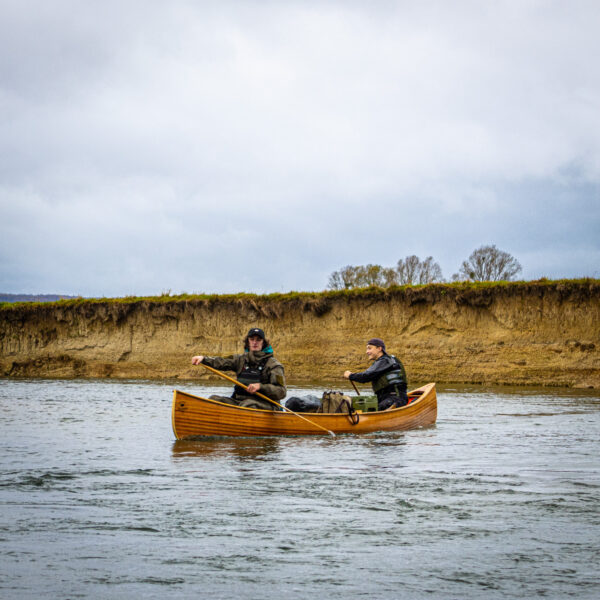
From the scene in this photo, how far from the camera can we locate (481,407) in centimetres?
1877

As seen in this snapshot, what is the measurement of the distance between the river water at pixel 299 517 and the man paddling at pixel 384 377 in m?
1.27

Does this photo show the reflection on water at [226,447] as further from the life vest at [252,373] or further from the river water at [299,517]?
the life vest at [252,373]

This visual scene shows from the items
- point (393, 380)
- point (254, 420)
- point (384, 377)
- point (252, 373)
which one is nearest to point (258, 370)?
point (252, 373)

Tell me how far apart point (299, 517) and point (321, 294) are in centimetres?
2658

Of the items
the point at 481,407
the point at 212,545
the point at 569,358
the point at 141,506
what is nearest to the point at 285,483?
the point at 141,506

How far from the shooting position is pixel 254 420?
12039mm

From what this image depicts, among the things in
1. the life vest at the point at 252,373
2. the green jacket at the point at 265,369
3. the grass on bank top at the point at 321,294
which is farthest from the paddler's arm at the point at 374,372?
the grass on bank top at the point at 321,294

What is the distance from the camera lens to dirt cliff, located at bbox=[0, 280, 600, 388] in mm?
28016

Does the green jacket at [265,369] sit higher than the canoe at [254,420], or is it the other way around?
the green jacket at [265,369]

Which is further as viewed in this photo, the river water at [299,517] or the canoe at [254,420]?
the canoe at [254,420]

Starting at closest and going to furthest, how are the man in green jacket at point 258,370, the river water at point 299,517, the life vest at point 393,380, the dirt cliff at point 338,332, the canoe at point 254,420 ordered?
1. the river water at point 299,517
2. the canoe at point 254,420
3. the man in green jacket at point 258,370
4. the life vest at point 393,380
5. the dirt cliff at point 338,332

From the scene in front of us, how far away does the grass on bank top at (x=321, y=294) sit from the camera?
28.8m

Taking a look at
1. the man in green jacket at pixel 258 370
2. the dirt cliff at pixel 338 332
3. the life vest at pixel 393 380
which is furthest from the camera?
the dirt cliff at pixel 338 332

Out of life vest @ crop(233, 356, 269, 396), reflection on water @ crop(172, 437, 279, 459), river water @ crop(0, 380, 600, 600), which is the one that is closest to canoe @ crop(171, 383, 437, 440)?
reflection on water @ crop(172, 437, 279, 459)
